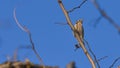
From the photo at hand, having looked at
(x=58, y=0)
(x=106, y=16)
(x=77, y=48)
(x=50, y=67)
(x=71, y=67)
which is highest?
(x=58, y=0)

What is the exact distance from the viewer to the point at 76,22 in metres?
4.05

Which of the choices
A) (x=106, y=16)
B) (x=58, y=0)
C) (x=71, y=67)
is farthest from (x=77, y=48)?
(x=106, y=16)

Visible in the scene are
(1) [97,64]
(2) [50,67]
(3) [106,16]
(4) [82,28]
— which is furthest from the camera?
(4) [82,28]

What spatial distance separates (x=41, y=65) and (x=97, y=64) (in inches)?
31.4

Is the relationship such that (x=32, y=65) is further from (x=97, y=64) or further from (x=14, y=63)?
(x=97, y=64)

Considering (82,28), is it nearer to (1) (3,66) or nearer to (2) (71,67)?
(1) (3,66)

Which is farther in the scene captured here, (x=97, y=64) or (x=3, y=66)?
(x=97, y=64)

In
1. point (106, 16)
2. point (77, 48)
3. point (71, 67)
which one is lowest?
point (106, 16)

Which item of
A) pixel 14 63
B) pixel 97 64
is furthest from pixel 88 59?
pixel 14 63

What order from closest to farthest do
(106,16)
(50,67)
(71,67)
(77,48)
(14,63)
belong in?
(106,16) → (71,67) → (14,63) → (50,67) → (77,48)

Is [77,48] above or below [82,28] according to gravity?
below

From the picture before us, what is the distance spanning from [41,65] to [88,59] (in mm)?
813

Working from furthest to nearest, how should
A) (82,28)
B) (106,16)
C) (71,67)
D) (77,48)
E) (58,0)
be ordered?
(82,28), (77,48), (58,0), (71,67), (106,16)

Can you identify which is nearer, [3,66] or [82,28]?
[3,66]
